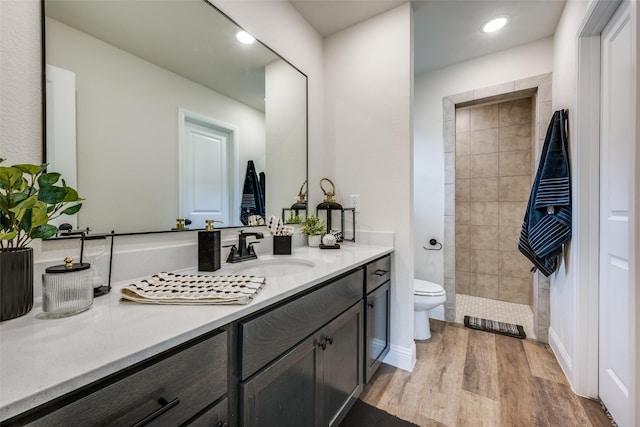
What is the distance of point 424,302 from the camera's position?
2107mm

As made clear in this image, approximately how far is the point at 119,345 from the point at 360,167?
1.74 m

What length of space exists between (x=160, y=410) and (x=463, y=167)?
3.68 meters

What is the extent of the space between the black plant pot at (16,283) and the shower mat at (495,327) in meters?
2.87

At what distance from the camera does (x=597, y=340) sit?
58.7 inches

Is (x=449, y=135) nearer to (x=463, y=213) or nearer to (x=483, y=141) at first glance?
(x=483, y=141)

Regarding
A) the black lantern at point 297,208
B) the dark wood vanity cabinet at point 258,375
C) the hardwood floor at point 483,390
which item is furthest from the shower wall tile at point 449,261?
the black lantern at point 297,208

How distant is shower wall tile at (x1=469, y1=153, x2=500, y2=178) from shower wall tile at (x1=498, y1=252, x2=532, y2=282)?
96 centimetres

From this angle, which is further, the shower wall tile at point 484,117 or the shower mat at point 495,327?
the shower wall tile at point 484,117

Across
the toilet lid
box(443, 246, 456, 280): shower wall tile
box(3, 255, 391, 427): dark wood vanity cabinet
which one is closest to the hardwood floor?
box(3, 255, 391, 427): dark wood vanity cabinet

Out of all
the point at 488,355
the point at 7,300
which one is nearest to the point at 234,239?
the point at 7,300

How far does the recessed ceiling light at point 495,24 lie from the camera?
6.57 ft

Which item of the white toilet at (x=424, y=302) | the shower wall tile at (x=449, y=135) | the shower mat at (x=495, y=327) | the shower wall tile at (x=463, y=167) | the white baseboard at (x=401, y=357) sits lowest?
the shower mat at (x=495, y=327)

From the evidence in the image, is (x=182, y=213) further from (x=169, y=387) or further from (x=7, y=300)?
(x=169, y=387)

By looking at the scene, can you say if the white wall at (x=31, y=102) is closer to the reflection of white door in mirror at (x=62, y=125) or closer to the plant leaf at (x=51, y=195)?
the reflection of white door in mirror at (x=62, y=125)
